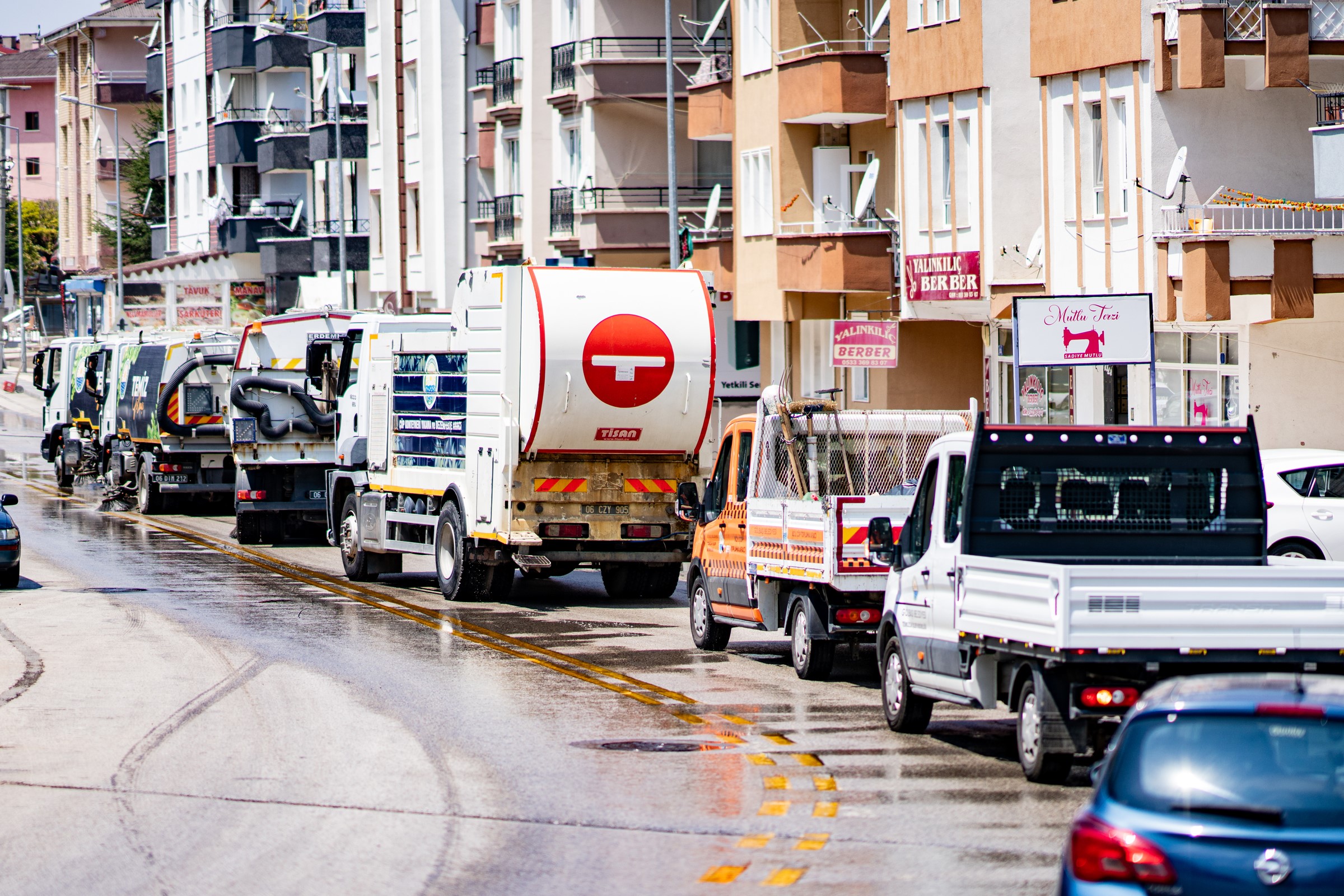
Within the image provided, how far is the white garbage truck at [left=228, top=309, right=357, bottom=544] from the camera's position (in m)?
32.4

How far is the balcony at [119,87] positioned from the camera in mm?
113438

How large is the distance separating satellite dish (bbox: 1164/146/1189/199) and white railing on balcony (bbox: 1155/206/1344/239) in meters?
0.38

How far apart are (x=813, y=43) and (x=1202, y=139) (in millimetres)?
11528

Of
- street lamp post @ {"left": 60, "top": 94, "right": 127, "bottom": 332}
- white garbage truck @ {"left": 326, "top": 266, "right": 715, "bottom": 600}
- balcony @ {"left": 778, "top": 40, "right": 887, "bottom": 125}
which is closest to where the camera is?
white garbage truck @ {"left": 326, "top": 266, "right": 715, "bottom": 600}

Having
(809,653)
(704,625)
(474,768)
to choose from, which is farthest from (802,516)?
(474,768)

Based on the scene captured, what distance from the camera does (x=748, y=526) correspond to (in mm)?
18453

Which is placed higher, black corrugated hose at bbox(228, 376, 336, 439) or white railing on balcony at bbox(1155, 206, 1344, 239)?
white railing on balcony at bbox(1155, 206, 1344, 239)

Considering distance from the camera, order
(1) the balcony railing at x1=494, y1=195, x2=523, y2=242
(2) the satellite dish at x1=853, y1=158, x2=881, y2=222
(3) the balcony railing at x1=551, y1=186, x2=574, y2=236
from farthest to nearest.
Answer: (1) the balcony railing at x1=494, y1=195, x2=523, y2=242 → (3) the balcony railing at x1=551, y1=186, x2=574, y2=236 → (2) the satellite dish at x1=853, y1=158, x2=881, y2=222

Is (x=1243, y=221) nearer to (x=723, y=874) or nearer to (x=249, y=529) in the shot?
(x=249, y=529)

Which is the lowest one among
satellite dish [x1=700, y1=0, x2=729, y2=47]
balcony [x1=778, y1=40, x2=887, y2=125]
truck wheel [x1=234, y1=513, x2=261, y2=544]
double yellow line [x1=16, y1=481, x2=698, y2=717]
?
double yellow line [x1=16, y1=481, x2=698, y2=717]

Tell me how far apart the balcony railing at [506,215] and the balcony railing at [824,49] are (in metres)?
17.9

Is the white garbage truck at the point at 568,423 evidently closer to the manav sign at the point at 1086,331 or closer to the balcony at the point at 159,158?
the manav sign at the point at 1086,331

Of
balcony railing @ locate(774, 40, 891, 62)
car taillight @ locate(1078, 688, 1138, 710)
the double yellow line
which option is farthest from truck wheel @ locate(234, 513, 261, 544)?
car taillight @ locate(1078, 688, 1138, 710)

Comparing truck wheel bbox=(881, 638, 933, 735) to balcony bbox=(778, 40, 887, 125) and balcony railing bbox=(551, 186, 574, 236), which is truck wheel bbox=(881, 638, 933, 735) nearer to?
balcony bbox=(778, 40, 887, 125)
